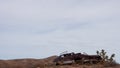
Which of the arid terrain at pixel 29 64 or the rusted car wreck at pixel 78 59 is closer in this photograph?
the arid terrain at pixel 29 64

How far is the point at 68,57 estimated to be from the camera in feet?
138

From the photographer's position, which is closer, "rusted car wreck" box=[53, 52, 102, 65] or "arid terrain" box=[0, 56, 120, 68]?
"arid terrain" box=[0, 56, 120, 68]

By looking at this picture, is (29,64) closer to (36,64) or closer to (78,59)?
(36,64)

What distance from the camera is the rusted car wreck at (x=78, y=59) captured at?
40781 millimetres

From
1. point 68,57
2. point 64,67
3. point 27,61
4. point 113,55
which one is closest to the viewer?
point 64,67

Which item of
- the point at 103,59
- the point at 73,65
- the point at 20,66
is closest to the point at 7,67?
the point at 20,66

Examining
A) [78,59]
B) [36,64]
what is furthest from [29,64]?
[78,59]

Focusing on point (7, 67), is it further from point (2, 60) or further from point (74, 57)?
point (74, 57)

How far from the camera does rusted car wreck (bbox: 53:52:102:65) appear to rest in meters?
40.8

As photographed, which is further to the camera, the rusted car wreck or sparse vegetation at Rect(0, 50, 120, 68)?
the rusted car wreck

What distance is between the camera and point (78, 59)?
41719mm

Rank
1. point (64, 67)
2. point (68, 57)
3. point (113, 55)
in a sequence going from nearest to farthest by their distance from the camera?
point (64, 67), point (113, 55), point (68, 57)

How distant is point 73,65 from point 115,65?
5.06 meters

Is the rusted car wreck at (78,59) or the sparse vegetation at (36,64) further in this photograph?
the rusted car wreck at (78,59)
